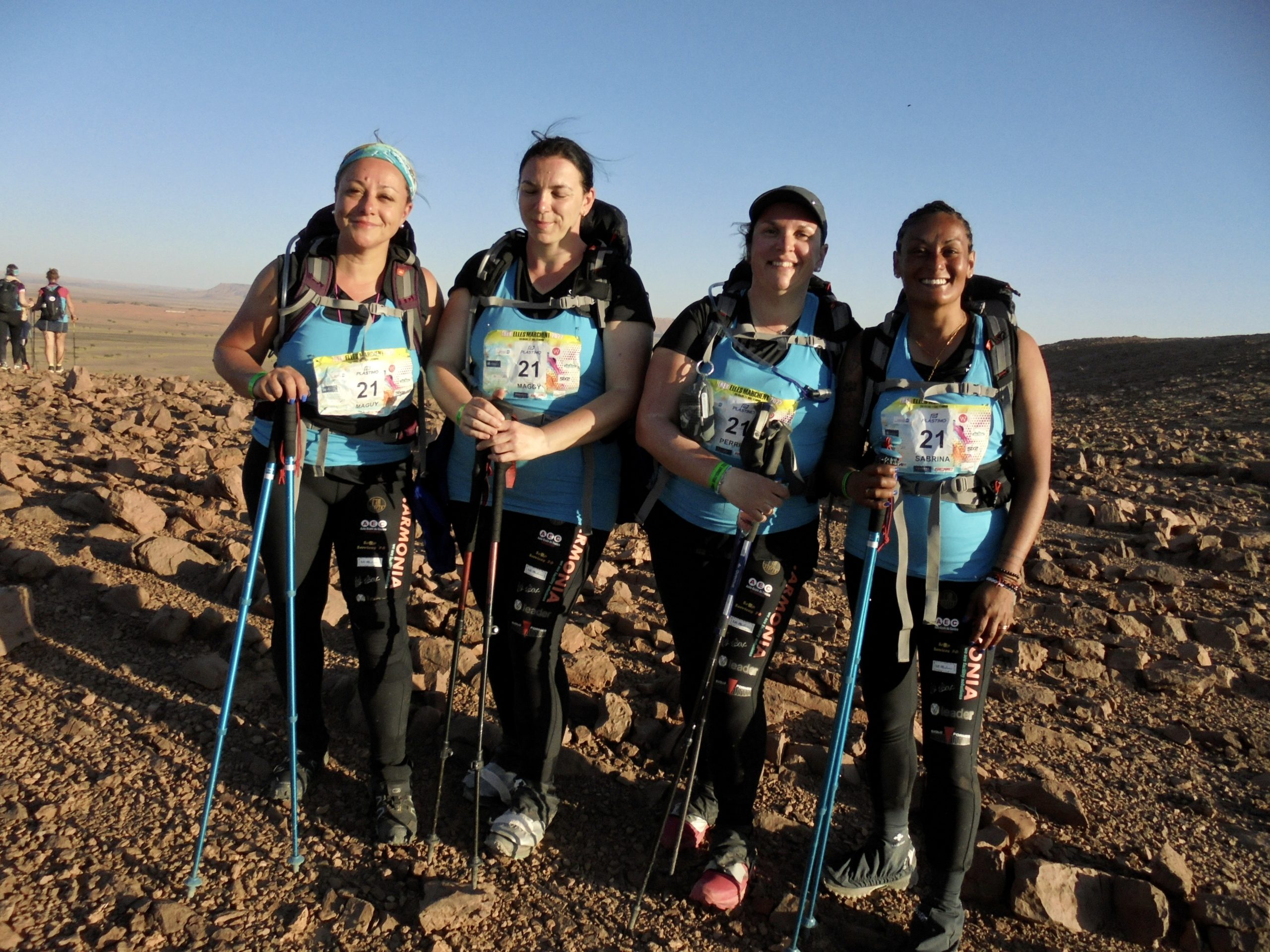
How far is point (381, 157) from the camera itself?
11.4ft

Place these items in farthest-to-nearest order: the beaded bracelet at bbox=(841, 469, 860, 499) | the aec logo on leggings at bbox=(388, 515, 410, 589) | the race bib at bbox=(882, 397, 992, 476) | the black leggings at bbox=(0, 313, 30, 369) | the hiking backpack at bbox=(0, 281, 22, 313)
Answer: the black leggings at bbox=(0, 313, 30, 369) < the hiking backpack at bbox=(0, 281, 22, 313) < the aec logo on leggings at bbox=(388, 515, 410, 589) < the beaded bracelet at bbox=(841, 469, 860, 499) < the race bib at bbox=(882, 397, 992, 476)

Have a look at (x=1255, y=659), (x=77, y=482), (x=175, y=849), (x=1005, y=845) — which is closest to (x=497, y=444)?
(x=175, y=849)

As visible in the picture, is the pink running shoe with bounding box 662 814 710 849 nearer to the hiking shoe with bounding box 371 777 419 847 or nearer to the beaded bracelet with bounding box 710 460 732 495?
the hiking shoe with bounding box 371 777 419 847

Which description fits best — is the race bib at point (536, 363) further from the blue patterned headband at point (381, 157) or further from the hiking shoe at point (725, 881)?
the hiking shoe at point (725, 881)

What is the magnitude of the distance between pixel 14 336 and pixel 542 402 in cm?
1730

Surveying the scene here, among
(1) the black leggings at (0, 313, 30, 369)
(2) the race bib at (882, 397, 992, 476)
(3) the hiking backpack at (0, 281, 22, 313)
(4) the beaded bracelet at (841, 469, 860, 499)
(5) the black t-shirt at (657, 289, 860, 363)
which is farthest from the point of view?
(1) the black leggings at (0, 313, 30, 369)

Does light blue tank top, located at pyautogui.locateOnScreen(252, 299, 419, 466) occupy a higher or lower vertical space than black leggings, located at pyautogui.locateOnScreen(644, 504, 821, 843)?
higher

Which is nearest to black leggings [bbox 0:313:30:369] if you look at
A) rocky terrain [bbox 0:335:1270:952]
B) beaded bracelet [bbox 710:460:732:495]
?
rocky terrain [bbox 0:335:1270:952]

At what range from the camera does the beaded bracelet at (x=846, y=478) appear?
10.3 feet

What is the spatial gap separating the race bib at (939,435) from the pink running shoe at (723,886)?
62.8 inches

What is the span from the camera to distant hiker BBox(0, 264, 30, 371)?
1606 cm

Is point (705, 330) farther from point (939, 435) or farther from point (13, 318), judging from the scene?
point (13, 318)

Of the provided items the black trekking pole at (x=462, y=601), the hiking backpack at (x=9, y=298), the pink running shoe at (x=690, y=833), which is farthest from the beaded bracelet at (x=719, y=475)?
the hiking backpack at (x=9, y=298)

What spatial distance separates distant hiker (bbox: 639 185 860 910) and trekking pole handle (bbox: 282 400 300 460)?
127 cm
